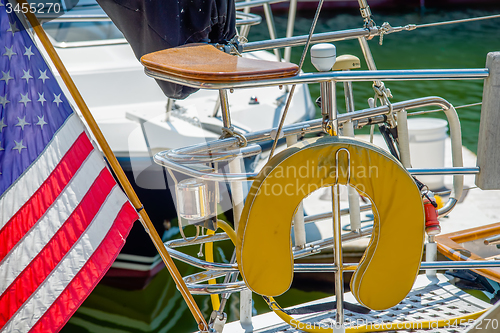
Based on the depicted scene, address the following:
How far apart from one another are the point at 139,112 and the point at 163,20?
68.4 inches

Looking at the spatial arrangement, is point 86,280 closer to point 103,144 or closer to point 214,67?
point 103,144

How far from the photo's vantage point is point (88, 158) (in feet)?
4.70

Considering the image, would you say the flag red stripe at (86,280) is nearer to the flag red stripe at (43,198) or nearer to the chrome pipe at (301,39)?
the flag red stripe at (43,198)

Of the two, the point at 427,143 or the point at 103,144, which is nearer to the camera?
the point at 103,144

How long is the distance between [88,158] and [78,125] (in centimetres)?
10

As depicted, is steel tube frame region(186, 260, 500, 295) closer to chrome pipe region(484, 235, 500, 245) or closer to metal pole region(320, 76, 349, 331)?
metal pole region(320, 76, 349, 331)

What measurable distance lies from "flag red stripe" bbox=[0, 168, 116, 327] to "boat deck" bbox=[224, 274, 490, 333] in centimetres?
83

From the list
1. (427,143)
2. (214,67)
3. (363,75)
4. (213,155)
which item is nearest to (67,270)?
(213,155)

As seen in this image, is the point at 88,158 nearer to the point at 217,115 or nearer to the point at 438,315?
the point at 438,315

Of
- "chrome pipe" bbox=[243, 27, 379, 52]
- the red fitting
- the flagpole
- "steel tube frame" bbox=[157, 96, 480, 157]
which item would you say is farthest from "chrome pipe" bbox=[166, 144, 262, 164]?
the red fitting

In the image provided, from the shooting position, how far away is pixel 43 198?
134 cm

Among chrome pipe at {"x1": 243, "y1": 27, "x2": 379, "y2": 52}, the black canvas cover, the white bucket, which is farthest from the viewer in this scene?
the white bucket

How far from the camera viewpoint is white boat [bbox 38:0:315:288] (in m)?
3.07

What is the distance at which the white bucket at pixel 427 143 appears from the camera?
10.7 ft
